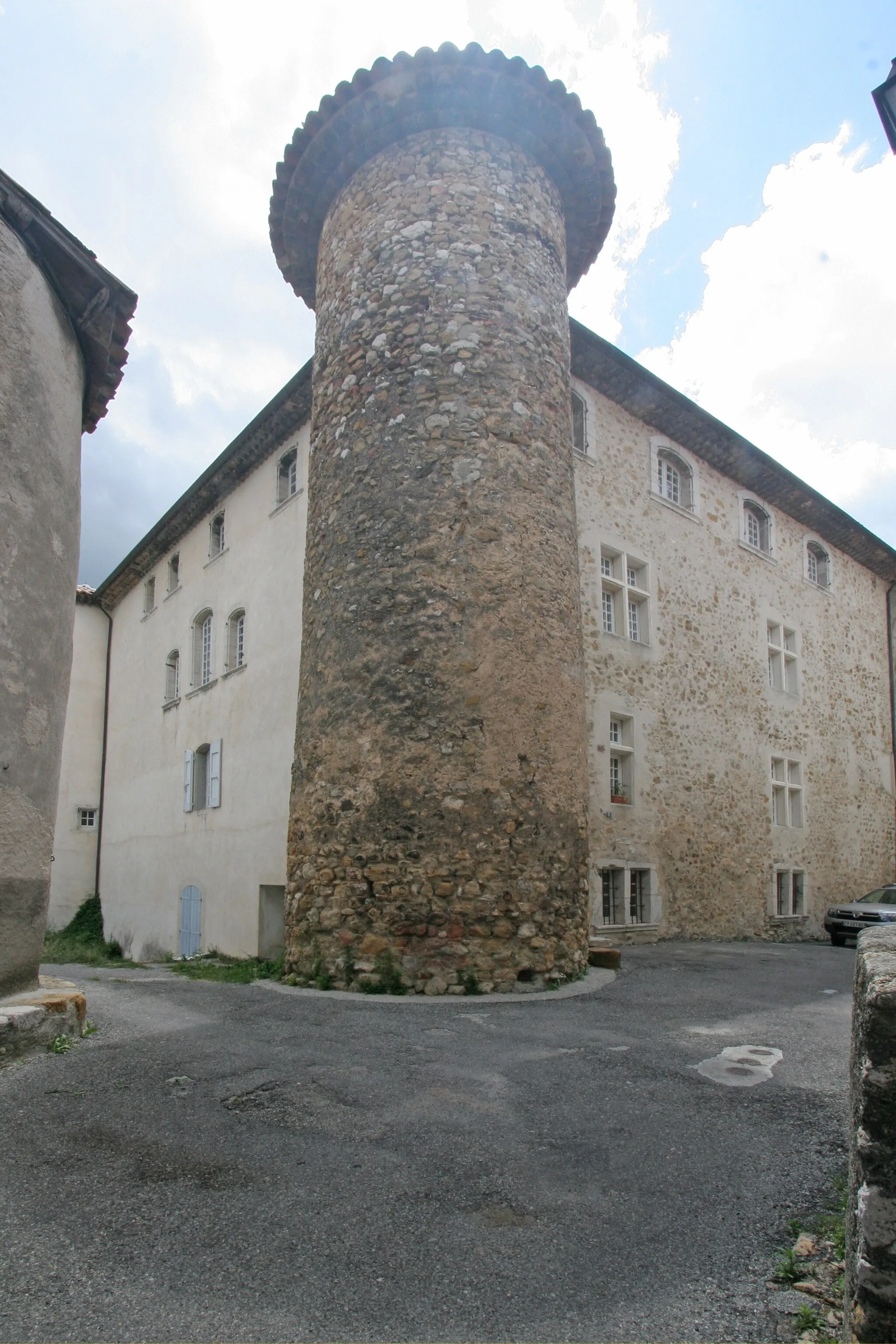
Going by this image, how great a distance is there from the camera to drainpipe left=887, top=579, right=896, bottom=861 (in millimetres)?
21406

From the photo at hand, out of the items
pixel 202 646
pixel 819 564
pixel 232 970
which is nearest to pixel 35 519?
pixel 232 970

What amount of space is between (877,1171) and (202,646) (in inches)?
646

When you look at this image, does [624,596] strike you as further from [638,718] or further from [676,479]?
[676,479]

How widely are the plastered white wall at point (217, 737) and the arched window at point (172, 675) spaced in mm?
163

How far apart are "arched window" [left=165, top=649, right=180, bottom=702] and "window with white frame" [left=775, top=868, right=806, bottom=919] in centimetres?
1231

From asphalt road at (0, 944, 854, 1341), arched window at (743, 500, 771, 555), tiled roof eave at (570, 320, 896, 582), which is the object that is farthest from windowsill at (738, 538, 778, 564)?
asphalt road at (0, 944, 854, 1341)

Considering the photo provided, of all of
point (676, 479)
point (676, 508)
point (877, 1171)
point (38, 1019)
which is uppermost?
point (676, 479)

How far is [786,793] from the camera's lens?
55.9 ft

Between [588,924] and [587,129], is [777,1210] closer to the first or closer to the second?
[588,924]

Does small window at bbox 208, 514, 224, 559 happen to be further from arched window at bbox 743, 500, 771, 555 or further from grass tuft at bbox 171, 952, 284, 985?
arched window at bbox 743, 500, 771, 555

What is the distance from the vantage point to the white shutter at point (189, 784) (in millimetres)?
15625

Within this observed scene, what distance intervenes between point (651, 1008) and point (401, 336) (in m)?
6.70

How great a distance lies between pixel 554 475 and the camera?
889 cm

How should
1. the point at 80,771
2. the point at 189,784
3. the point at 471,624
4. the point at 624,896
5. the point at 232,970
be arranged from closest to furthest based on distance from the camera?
the point at 471,624 → the point at 232,970 → the point at 624,896 → the point at 189,784 → the point at 80,771
